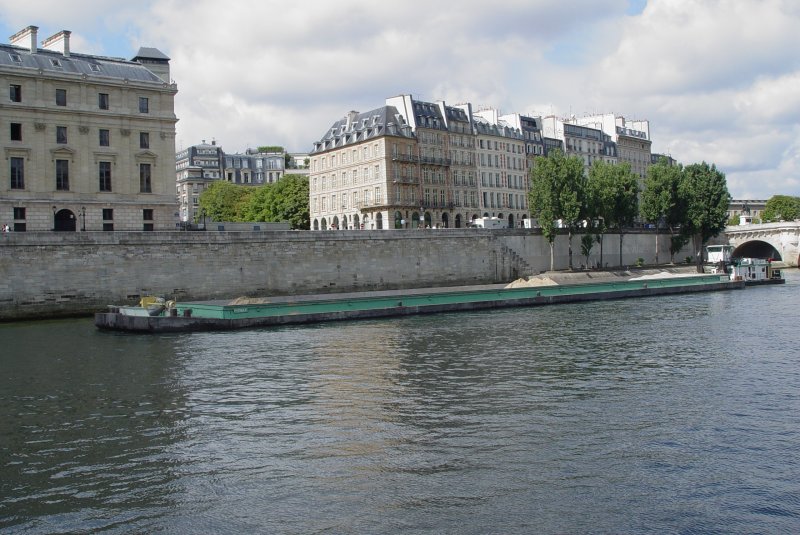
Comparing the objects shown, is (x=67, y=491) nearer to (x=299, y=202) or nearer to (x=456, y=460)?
(x=456, y=460)

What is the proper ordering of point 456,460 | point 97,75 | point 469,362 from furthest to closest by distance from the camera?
point 97,75, point 469,362, point 456,460

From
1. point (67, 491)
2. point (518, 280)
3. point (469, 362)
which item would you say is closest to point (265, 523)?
point (67, 491)

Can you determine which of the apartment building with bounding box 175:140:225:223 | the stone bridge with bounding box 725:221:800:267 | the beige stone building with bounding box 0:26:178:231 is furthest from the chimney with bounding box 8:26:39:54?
the stone bridge with bounding box 725:221:800:267

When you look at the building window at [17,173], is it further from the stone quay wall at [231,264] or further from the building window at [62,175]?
the stone quay wall at [231,264]

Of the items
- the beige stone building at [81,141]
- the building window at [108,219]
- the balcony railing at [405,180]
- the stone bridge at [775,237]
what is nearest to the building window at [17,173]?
the beige stone building at [81,141]

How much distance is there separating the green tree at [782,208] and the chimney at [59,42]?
11664cm

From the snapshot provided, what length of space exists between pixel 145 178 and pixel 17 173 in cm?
753

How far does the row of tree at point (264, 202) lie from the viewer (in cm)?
9019

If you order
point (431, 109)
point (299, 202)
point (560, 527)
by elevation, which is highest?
point (431, 109)

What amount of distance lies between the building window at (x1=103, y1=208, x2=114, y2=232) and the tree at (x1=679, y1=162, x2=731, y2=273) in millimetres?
53203

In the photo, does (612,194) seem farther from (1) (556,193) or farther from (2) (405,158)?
(2) (405,158)

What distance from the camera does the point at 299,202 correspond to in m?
90.2

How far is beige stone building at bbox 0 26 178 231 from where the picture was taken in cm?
4625

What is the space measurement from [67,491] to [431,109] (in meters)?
72.5
